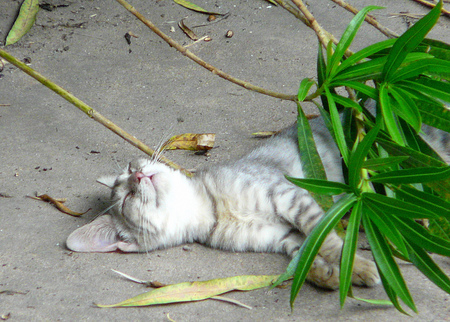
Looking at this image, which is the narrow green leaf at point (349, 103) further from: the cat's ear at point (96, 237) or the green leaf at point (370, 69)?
the cat's ear at point (96, 237)

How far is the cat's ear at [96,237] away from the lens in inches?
101

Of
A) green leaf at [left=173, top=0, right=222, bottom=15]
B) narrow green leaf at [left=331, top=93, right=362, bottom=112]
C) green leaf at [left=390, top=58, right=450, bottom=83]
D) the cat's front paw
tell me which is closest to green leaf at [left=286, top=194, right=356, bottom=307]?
the cat's front paw

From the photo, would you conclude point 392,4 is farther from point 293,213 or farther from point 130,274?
point 130,274

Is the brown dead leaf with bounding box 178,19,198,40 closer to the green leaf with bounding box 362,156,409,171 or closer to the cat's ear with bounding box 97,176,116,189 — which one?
the cat's ear with bounding box 97,176,116,189

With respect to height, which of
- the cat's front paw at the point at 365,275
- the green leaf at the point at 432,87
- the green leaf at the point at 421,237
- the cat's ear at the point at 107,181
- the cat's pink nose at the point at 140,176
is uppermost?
the green leaf at the point at 432,87

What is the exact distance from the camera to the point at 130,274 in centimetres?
245

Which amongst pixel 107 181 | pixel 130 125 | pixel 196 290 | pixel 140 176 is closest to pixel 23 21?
pixel 130 125

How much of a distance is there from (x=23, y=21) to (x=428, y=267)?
4153 mm

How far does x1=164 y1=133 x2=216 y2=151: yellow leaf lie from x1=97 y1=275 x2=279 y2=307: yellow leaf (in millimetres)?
1361

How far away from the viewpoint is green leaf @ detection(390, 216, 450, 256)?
1881 millimetres

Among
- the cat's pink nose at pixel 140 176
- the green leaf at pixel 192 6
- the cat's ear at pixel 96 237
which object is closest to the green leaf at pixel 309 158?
the cat's pink nose at pixel 140 176

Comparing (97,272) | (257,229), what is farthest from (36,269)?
(257,229)

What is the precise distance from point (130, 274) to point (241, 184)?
84 cm

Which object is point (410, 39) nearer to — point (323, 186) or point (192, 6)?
point (323, 186)
